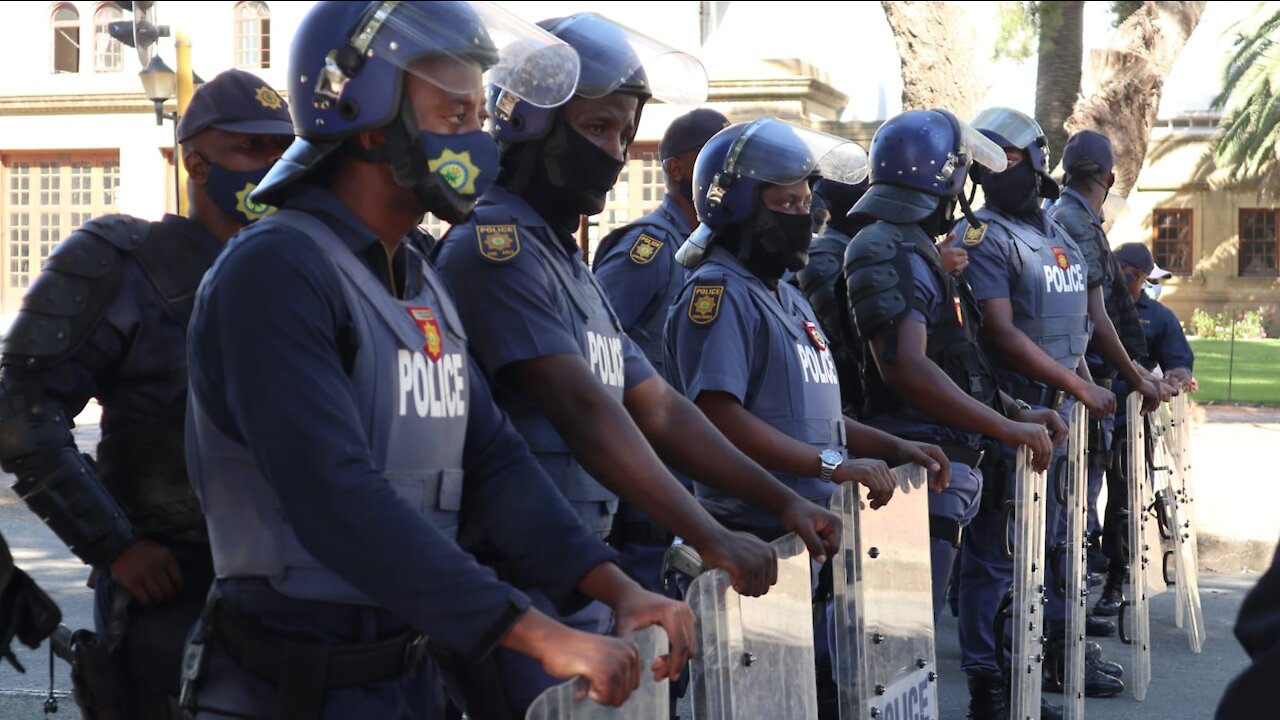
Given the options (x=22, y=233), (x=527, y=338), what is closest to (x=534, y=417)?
(x=527, y=338)

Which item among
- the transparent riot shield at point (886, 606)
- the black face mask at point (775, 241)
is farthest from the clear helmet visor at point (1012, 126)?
the transparent riot shield at point (886, 606)

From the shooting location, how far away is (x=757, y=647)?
121 inches

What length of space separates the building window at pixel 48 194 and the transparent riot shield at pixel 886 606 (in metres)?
26.2

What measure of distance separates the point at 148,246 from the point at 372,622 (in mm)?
1303

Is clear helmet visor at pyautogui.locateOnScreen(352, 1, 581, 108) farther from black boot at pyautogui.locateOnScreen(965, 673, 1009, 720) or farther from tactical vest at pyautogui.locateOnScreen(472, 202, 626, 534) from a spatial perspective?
black boot at pyautogui.locateOnScreen(965, 673, 1009, 720)

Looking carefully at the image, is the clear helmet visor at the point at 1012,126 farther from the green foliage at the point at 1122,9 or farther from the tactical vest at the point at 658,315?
the green foliage at the point at 1122,9

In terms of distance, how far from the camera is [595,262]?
5.39 metres

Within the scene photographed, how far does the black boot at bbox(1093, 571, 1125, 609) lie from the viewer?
830cm

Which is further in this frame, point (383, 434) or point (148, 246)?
point (148, 246)

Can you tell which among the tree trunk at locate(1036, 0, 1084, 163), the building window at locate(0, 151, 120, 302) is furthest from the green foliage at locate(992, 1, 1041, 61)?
the building window at locate(0, 151, 120, 302)

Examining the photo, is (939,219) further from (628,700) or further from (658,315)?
(628,700)

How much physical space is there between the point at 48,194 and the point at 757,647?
28225 mm

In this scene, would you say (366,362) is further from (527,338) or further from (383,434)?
(527,338)

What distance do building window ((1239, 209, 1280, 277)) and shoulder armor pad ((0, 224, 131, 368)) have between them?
41125 millimetres
